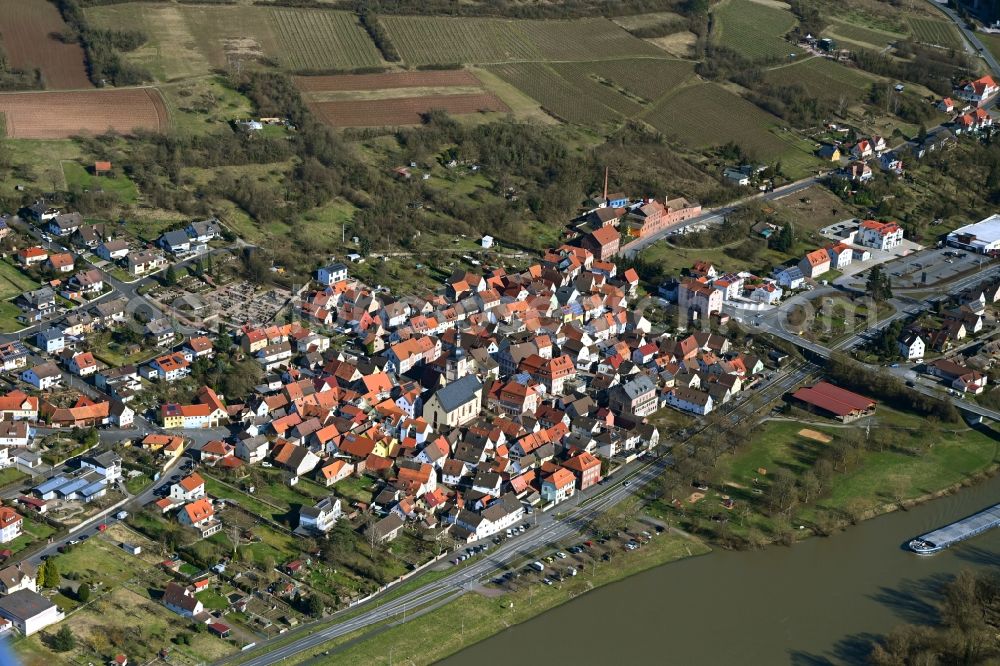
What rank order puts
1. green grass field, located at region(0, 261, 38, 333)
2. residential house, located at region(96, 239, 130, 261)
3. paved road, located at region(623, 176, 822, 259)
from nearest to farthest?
1. green grass field, located at region(0, 261, 38, 333)
2. residential house, located at region(96, 239, 130, 261)
3. paved road, located at region(623, 176, 822, 259)

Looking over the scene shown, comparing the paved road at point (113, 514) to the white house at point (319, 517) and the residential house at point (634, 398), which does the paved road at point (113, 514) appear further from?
the residential house at point (634, 398)

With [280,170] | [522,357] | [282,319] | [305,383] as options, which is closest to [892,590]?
[522,357]

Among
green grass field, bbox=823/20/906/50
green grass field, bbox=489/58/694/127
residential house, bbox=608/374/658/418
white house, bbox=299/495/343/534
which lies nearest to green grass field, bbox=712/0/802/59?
green grass field, bbox=823/20/906/50

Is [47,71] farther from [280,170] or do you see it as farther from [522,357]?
[522,357]

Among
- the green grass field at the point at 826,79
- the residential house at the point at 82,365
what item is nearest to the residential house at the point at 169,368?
the residential house at the point at 82,365

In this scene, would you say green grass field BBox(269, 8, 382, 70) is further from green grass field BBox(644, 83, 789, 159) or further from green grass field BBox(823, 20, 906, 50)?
green grass field BBox(823, 20, 906, 50)

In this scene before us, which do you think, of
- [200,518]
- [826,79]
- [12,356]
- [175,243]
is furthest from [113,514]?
[826,79]
